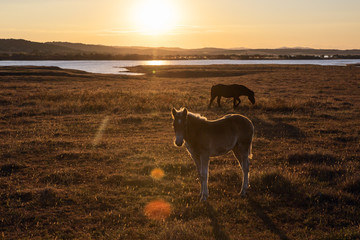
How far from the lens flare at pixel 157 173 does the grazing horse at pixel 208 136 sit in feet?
6.54

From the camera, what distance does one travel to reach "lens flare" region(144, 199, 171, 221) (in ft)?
22.5

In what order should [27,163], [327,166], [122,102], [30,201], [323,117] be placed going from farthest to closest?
[122,102] → [323,117] → [27,163] → [327,166] → [30,201]

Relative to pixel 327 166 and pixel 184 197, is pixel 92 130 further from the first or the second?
pixel 327 166

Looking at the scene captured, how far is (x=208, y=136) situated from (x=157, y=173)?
312 centimetres

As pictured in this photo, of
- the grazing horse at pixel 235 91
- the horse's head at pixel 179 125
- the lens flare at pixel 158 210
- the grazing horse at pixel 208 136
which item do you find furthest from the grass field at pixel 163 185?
the grazing horse at pixel 235 91

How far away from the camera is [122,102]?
2373 centimetres

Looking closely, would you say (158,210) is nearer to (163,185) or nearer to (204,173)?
(204,173)

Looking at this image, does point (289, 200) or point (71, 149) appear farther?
point (71, 149)

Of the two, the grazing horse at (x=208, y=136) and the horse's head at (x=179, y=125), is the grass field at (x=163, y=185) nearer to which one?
the grazing horse at (x=208, y=136)

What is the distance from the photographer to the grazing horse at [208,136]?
23.1 feet

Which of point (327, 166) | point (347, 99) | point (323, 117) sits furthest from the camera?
point (347, 99)

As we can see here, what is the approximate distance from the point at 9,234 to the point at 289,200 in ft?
21.0

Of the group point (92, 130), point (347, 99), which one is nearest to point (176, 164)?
point (92, 130)

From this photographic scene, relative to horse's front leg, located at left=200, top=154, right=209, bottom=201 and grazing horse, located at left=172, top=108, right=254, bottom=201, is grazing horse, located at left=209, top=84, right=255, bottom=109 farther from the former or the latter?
horse's front leg, located at left=200, top=154, right=209, bottom=201
